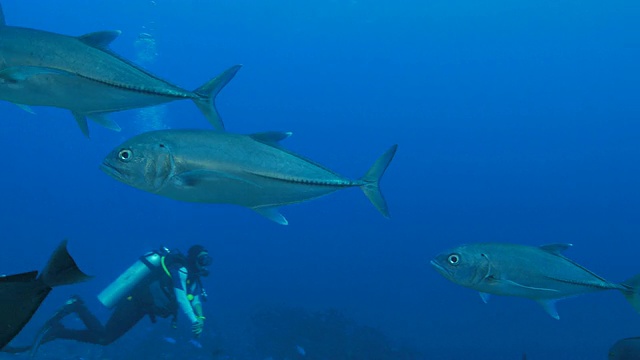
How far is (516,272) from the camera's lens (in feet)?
13.4

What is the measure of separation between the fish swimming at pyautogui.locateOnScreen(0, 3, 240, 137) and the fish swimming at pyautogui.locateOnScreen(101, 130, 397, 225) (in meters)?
0.27

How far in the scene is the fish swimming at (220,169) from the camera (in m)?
3.04

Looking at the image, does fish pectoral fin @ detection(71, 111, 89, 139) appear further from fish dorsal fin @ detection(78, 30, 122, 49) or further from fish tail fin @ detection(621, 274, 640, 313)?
fish tail fin @ detection(621, 274, 640, 313)

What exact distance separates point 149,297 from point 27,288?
723cm

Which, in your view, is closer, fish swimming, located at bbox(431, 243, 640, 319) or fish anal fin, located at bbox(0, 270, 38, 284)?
fish anal fin, located at bbox(0, 270, 38, 284)

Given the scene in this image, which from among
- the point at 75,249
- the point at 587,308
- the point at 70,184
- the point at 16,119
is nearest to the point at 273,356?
the point at 587,308

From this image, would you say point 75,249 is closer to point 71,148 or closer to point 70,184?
point 71,148

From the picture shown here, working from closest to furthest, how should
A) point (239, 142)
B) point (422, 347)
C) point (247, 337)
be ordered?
point (239, 142) < point (247, 337) < point (422, 347)

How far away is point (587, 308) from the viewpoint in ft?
131

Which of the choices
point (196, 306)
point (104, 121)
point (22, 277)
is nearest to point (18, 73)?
point (104, 121)

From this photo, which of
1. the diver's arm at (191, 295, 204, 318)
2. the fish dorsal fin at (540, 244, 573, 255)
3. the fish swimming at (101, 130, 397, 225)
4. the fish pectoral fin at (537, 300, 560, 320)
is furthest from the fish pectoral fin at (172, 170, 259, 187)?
the diver's arm at (191, 295, 204, 318)

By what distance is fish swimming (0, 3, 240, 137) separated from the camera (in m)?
2.98

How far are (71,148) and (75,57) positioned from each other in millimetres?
136178

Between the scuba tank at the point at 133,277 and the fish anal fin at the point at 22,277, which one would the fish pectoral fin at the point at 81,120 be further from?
the scuba tank at the point at 133,277
